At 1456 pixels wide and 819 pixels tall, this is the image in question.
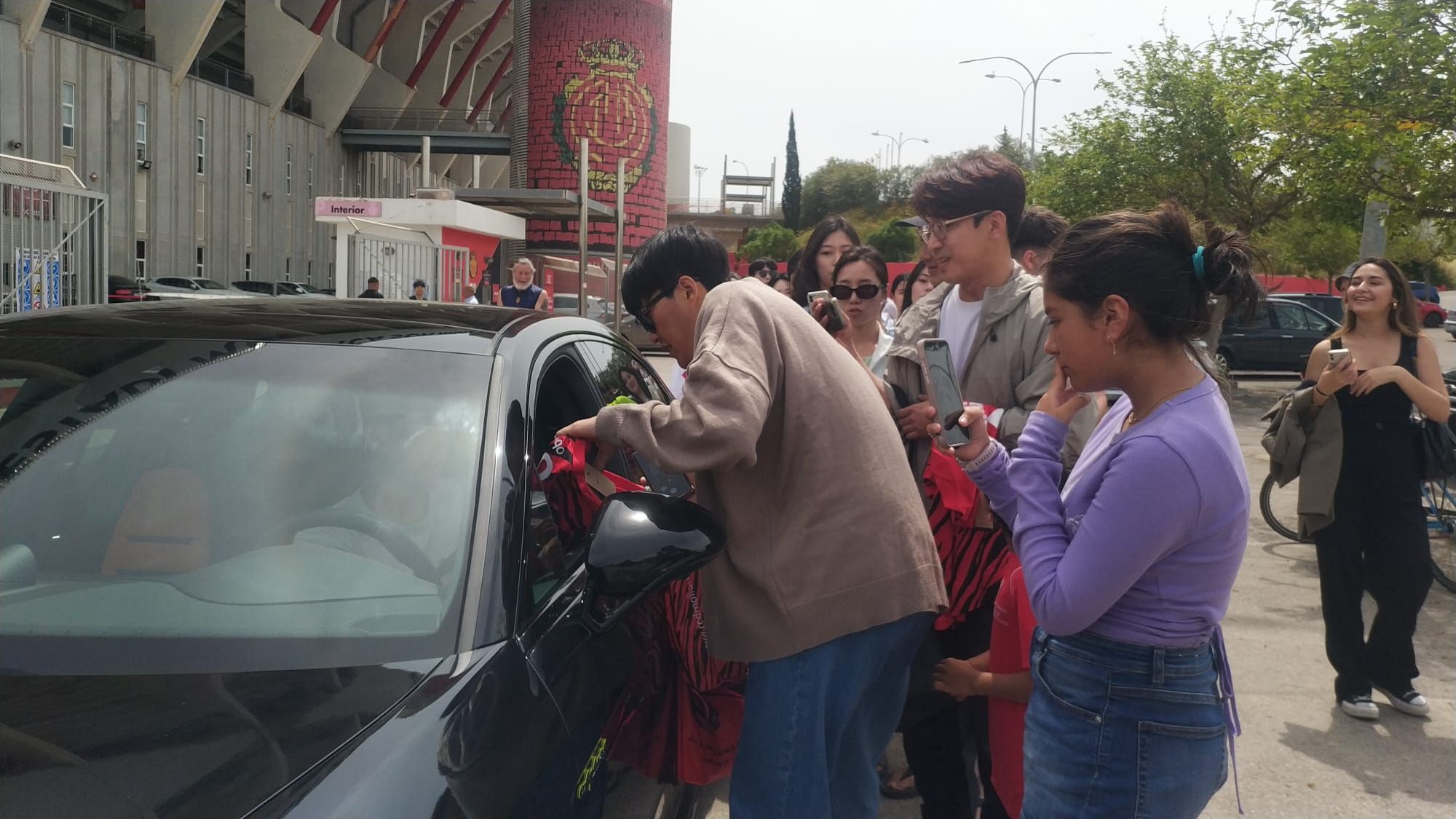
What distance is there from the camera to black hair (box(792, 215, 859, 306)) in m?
5.20

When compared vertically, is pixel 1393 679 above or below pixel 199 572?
below

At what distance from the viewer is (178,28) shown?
3359cm

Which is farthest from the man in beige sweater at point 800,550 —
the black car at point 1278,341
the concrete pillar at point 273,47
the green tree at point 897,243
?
the green tree at point 897,243

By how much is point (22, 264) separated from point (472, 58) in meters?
53.9

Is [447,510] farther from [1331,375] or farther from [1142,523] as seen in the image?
[1331,375]

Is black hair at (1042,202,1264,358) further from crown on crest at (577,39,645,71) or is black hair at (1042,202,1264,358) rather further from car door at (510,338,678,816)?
crown on crest at (577,39,645,71)

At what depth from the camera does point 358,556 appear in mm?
2176

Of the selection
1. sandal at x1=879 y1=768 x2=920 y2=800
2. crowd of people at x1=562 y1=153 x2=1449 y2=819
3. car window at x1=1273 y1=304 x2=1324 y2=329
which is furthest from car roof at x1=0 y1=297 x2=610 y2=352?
car window at x1=1273 y1=304 x2=1324 y2=329

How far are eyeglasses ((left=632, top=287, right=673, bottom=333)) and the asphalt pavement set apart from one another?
1.28m

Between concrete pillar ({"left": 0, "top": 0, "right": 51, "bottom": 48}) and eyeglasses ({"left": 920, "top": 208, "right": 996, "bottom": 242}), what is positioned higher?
concrete pillar ({"left": 0, "top": 0, "right": 51, "bottom": 48})

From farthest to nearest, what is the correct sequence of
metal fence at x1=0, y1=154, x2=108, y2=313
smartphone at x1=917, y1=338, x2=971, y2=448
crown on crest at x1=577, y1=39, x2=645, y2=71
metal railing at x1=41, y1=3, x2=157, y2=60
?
crown on crest at x1=577, y1=39, x2=645, y2=71, metal railing at x1=41, y1=3, x2=157, y2=60, metal fence at x1=0, y1=154, x2=108, y2=313, smartphone at x1=917, y1=338, x2=971, y2=448

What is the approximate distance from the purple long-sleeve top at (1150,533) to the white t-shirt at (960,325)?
123 centimetres

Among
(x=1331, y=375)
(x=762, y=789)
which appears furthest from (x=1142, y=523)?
(x=1331, y=375)

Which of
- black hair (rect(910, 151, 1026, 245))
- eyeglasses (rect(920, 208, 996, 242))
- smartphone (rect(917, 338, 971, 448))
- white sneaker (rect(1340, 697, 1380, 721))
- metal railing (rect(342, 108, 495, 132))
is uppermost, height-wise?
metal railing (rect(342, 108, 495, 132))
